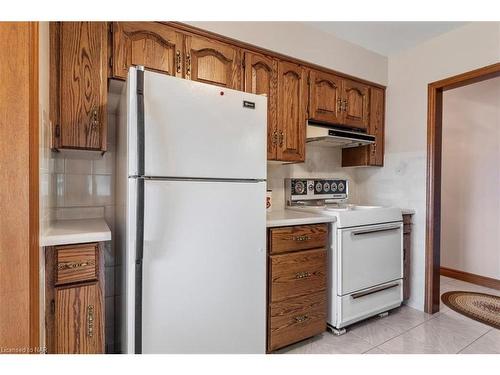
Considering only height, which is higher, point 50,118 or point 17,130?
point 50,118

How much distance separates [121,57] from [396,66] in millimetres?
2351

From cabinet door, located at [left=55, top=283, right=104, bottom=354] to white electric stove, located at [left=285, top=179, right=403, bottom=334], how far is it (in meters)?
1.43

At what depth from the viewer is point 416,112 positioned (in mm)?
2385

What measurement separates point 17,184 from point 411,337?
7.74 ft

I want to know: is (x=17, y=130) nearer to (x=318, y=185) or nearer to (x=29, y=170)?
(x=29, y=170)

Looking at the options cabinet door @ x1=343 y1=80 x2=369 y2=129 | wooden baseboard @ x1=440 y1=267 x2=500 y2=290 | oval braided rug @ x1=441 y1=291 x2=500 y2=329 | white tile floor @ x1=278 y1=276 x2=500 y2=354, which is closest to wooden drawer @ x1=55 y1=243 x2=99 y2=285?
white tile floor @ x1=278 y1=276 x2=500 y2=354

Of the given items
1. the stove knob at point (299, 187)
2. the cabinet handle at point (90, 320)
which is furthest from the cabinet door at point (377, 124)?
the cabinet handle at point (90, 320)

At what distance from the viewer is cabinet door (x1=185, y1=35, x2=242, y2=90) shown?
167 centimetres

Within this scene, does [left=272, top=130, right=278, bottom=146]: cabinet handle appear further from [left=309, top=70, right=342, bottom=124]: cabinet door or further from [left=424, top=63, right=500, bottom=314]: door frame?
[left=424, top=63, right=500, bottom=314]: door frame

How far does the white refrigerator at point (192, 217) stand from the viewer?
3.83 feet

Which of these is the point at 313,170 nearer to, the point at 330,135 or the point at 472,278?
the point at 330,135

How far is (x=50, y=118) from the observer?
1.32 meters

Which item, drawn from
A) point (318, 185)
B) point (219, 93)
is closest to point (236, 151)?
point (219, 93)

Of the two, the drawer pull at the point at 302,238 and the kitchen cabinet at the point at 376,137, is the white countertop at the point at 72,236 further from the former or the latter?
the kitchen cabinet at the point at 376,137
